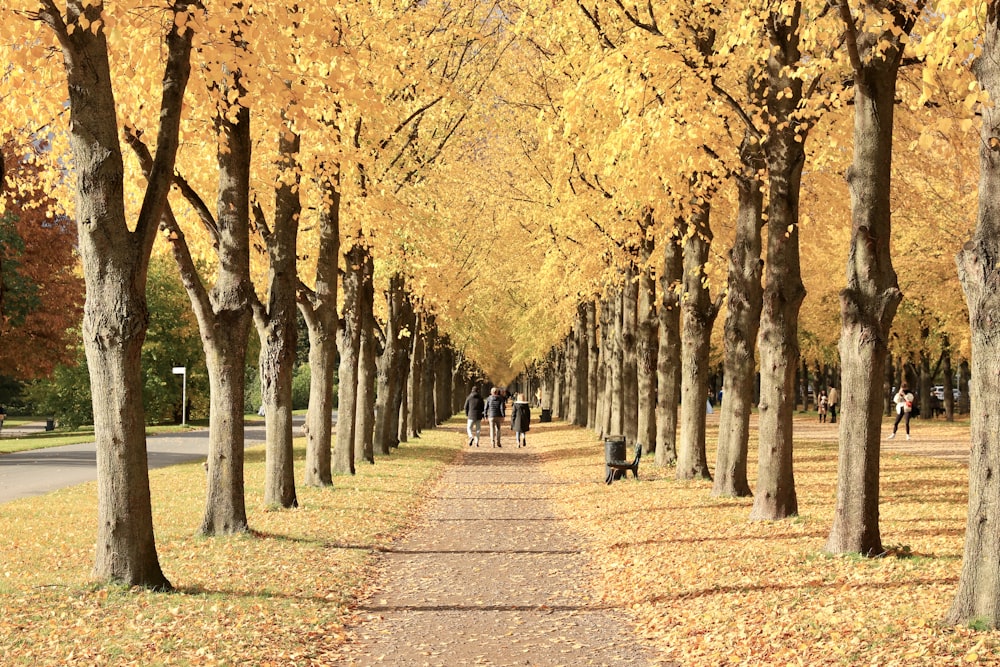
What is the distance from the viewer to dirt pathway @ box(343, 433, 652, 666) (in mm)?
8023

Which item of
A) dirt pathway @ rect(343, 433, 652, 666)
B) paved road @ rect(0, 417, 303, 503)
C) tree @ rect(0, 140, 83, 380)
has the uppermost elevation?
tree @ rect(0, 140, 83, 380)

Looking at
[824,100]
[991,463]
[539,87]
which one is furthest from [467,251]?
[991,463]

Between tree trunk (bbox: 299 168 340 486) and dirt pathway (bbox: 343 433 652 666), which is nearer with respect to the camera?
dirt pathway (bbox: 343 433 652 666)

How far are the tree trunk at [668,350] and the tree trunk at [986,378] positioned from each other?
15.2 m

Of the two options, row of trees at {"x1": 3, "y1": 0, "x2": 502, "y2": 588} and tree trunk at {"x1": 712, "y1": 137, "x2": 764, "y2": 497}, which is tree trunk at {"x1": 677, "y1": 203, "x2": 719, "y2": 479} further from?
row of trees at {"x1": 3, "y1": 0, "x2": 502, "y2": 588}

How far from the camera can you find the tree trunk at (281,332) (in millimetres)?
16047

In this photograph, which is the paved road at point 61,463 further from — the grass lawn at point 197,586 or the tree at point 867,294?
the tree at point 867,294

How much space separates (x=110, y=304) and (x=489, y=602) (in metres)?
4.29

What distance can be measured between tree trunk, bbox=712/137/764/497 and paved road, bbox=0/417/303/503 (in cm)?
1258

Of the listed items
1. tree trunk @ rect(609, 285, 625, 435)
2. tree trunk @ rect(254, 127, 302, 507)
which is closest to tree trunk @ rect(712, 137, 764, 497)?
tree trunk @ rect(254, 127, 302, 507)

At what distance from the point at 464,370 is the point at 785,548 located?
72.5 metres

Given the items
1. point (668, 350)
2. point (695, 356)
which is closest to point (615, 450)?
point (695, 356)

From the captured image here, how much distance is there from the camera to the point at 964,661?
22.7 ft

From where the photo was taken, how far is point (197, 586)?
396 inches
